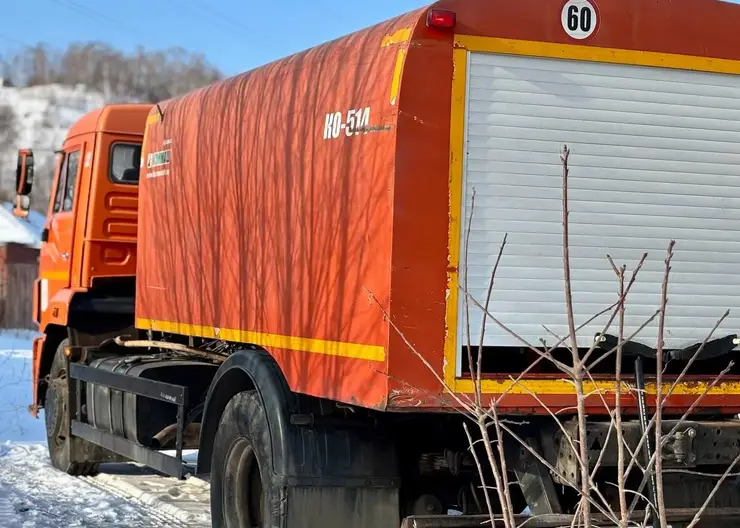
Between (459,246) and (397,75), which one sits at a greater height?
(397,75)

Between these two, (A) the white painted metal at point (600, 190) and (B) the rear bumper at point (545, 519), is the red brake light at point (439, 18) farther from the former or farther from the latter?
(B) the rear bumper at point (545, 519)

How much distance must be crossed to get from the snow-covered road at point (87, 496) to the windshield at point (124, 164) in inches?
110

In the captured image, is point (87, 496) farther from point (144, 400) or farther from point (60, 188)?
point (60, 188)

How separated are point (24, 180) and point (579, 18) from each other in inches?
284

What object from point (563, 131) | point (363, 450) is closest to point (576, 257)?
point (563, 131)

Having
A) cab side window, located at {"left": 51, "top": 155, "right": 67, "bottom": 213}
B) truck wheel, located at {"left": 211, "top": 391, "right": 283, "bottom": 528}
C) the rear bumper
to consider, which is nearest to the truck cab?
cab side window, located at {"left": 51, "top": 155, "right": 67, "bottom": 213}

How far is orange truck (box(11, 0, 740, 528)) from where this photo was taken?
5102 millimetres

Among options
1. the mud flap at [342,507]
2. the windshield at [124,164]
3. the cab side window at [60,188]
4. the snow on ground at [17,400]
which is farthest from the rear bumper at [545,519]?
the snow on ground at [17,400]

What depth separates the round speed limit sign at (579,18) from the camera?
17.7 feet

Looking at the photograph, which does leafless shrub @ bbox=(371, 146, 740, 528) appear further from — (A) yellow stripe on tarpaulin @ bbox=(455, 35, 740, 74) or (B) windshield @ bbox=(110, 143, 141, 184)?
(B) windshield @ bbox=(110, 143, 141, 184)

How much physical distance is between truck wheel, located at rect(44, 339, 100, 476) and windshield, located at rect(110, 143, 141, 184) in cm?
163

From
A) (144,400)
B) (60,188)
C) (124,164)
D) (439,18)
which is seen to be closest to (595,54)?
(439,18)

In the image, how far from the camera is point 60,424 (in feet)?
35.3

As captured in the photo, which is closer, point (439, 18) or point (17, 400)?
point (439, 18)
